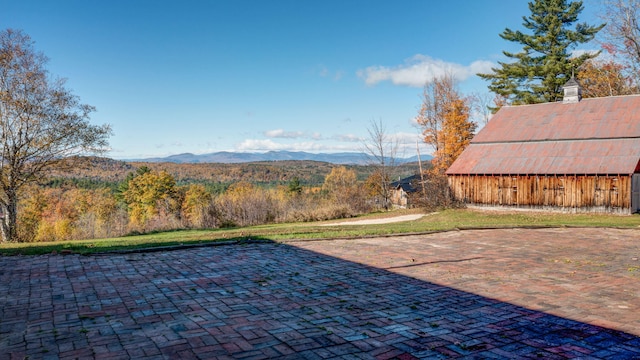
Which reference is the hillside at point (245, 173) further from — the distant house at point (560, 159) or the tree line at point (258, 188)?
the distant house at point (560, 159)

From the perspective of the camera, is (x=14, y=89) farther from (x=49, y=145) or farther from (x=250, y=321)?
(x=250, y=321)

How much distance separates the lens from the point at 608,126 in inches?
851

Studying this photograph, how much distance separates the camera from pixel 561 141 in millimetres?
22469

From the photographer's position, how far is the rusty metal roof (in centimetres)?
2038

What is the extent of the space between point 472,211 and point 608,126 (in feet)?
26.2

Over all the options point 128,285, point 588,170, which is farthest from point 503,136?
point 128,285

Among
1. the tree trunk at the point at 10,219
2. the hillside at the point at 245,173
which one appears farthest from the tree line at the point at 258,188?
the hillside at the point at 245,173

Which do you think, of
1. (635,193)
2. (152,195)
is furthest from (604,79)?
(152,195)

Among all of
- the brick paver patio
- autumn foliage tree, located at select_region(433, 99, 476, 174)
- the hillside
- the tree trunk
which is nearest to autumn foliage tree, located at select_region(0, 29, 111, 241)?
the tree trunk

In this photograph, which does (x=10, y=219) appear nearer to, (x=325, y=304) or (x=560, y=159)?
(x=325, y=304)

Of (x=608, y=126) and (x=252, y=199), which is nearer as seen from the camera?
(x=608, y=126)

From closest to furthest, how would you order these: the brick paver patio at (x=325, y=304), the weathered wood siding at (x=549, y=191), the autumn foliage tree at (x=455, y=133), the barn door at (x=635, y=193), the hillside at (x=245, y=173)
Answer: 1. the brick paver patio at (x=325, y=304)
2. the barn door at (x=635, y=193)
3. the weathered wood siding at (x=549, y=191)
4. the autumn foliage tree at (x=455, y=133)
5. the hillside at (x=245, y=173)

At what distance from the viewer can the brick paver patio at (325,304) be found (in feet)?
13.2

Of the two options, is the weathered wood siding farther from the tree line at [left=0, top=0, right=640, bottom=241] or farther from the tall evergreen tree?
the tall evergreen tree
